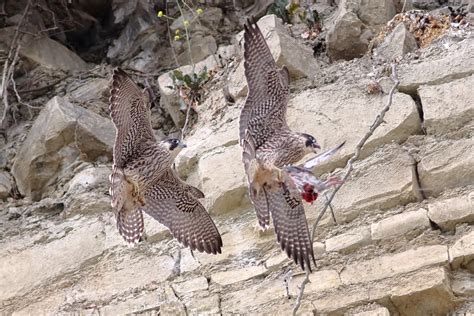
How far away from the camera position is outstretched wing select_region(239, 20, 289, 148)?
5.57 meters

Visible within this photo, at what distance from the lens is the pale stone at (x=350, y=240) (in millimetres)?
5535

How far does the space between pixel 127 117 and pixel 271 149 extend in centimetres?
78

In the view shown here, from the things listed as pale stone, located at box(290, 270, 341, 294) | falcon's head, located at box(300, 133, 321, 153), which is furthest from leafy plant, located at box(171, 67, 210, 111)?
pale stone, located at box(290, 270, 341, 294)

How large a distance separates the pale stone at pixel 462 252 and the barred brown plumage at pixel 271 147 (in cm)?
72

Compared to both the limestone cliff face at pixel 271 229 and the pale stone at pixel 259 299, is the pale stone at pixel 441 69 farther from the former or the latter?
the pale stone at pixel 259 299

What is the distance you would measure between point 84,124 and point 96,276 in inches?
44.7

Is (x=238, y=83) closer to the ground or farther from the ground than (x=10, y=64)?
closer to the ground

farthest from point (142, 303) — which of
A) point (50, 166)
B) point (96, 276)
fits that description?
point (50, 166)

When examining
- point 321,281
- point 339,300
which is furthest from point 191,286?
point 339,300

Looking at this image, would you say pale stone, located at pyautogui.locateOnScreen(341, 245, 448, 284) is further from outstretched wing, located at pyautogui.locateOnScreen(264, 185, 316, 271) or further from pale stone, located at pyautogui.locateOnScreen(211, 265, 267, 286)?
pale stone, located at pyautogui.locateOnScreen(211, 265, 267, 286)

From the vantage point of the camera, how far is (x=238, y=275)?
5.72m

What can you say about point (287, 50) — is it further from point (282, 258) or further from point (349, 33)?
point (282, 258)

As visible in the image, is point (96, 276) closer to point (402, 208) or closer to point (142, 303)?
point (142, 303)

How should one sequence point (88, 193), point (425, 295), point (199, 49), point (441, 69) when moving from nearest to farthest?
point (425, 295) → point (441, 69) → point (88, 193) → point (199, 49)
